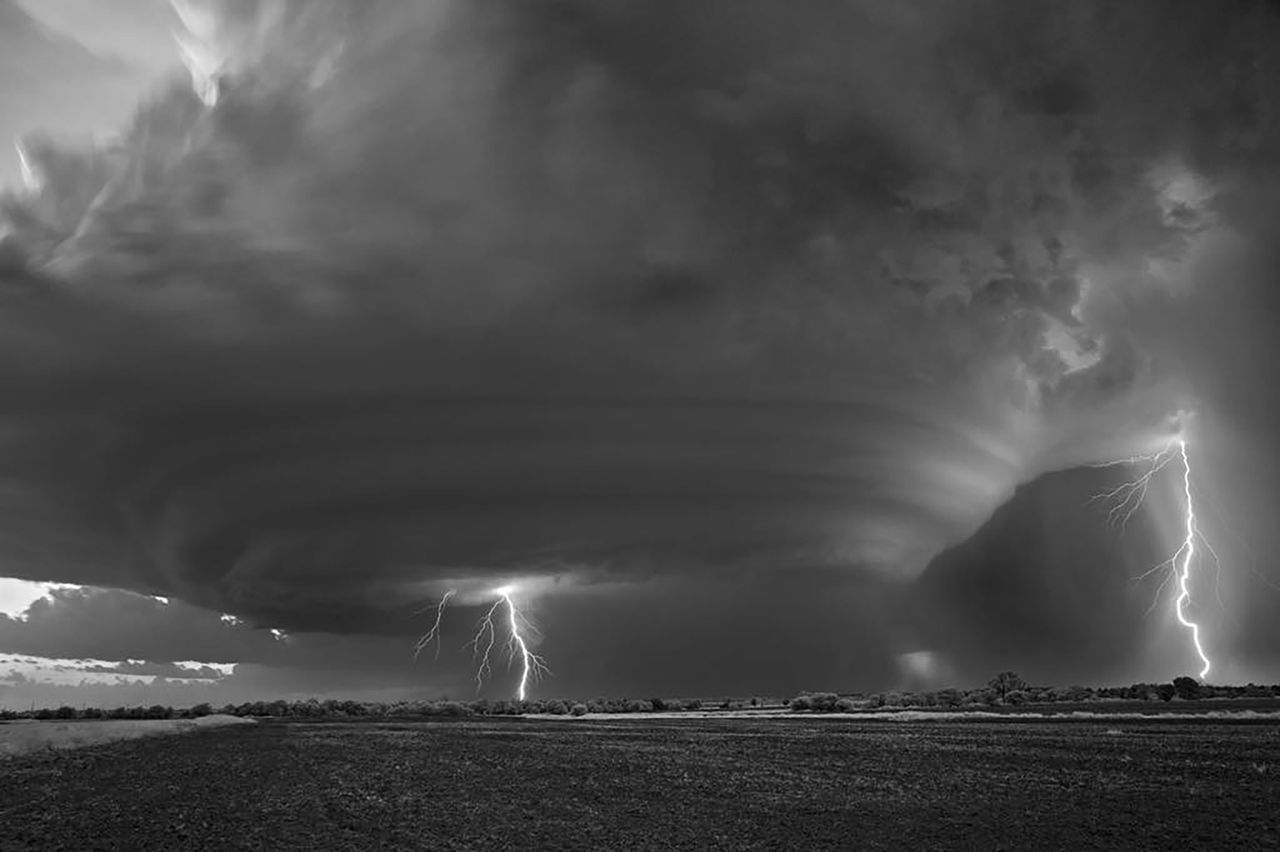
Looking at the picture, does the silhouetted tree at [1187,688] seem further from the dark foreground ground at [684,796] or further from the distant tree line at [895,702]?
the dark foreground ground at [684,796]

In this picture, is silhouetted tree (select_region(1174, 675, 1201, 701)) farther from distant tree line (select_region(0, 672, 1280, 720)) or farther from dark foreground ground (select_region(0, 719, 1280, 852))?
dark foreground ground (select_region(0, 719, 1280, 852))

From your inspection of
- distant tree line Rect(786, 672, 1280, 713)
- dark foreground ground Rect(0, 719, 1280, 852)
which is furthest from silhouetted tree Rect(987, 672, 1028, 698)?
dark foreground ground Rect(0, 719, 1280, 852)

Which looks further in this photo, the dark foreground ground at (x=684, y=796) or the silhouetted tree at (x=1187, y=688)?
the silhouetted tree at (x=1187, y=688)

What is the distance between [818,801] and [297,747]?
→ 1889 inches

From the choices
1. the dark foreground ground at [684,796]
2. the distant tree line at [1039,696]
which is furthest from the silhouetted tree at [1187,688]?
the dark foreground ground at [684,796]

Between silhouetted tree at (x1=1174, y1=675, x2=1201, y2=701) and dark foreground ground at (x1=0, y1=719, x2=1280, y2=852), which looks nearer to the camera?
dark foreground ground at (x1=0, y1=719, x2=1280, y2=852)

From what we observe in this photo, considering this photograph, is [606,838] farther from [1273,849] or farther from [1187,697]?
[1187,697]

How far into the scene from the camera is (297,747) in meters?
63.5

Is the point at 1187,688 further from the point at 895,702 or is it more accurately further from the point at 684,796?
the point at 684,796

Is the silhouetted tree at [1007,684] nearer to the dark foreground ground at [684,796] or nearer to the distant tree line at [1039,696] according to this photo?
the distant tree line at [1039,696]

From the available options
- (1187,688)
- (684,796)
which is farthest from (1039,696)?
(684,796)

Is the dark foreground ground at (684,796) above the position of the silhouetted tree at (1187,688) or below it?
below

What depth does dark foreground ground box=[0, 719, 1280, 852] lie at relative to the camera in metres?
23.5

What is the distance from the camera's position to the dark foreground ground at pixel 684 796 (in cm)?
2345
